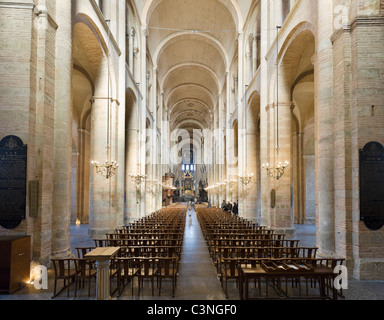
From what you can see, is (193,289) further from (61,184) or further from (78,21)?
(78,21)

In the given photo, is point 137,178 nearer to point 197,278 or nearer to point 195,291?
point 197,278

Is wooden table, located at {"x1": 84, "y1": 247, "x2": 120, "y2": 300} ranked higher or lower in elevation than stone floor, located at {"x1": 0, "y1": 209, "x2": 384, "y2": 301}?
higher

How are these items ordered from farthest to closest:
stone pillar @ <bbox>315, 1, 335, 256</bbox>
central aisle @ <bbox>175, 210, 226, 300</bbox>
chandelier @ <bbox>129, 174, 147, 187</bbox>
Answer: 1. chandelier @ <bbox>129, 174, 147, 187</bbox>
2. stone pillar @ <bbox>315, 1, 335, 256</bbox>
3. central aisle @ <bbox>175, 210, 226, 300</bbox>

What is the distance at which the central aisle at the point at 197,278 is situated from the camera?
6.43m

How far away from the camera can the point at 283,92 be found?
14961 mm

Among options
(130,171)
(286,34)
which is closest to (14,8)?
(286,34)

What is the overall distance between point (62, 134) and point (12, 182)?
6.88 feet

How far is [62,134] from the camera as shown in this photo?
866 centimetres

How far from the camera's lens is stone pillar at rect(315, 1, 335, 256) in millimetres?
8695

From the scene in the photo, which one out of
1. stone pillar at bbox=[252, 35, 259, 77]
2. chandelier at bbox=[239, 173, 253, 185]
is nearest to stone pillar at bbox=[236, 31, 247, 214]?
chandelier at bbox=[239, 173, 253, 185]

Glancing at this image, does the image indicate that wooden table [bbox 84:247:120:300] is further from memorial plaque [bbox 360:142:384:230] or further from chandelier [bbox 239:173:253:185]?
chandelier [bbox 239:173:253:185]

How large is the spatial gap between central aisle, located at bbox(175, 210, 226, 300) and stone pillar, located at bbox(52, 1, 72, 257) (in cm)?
325

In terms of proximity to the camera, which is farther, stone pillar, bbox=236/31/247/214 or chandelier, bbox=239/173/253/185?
stone pillar, bbox=236/31/247/214

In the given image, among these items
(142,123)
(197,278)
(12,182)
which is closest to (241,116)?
(142,123)
